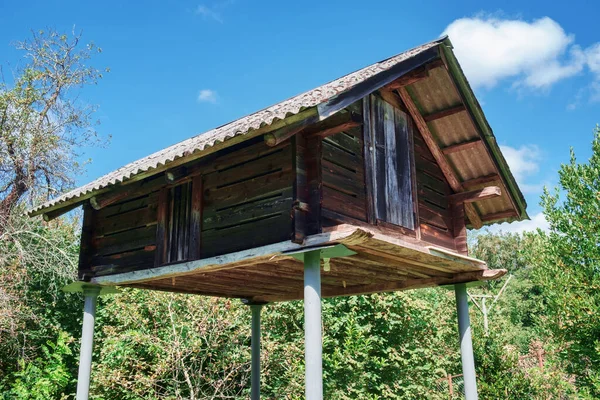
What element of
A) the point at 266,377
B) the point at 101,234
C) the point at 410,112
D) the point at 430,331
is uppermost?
the point at 410,112

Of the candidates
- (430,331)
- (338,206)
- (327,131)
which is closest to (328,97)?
(327,131)

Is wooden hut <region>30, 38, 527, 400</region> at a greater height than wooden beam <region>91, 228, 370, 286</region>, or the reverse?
wooden hut <region>30, 38, 527, 400</region>

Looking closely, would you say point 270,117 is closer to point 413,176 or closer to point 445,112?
point 413,176

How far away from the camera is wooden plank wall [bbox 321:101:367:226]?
5.66 meters

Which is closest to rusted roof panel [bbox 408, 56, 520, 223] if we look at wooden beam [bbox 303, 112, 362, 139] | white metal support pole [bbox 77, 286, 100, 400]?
wooden beam [bbox 303, 112, 362, 139]

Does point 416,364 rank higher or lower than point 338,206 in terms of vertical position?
lower

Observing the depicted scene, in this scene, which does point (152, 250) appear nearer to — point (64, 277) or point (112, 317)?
point (112, 317)

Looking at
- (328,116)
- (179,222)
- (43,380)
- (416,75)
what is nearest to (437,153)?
(416,75)

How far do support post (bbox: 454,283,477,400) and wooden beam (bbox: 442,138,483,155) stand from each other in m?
1.89

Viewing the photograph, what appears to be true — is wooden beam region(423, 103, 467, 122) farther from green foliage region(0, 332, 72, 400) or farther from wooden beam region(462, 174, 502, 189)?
green foliage region(0, 332, 72, 400)

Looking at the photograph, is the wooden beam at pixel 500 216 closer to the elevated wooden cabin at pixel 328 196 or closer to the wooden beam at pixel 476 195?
the elevated wooden cabin at pixel 328 196

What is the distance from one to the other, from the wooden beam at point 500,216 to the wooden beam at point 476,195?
904mm

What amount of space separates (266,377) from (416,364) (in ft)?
12.5

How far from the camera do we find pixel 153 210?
24.2 ft
